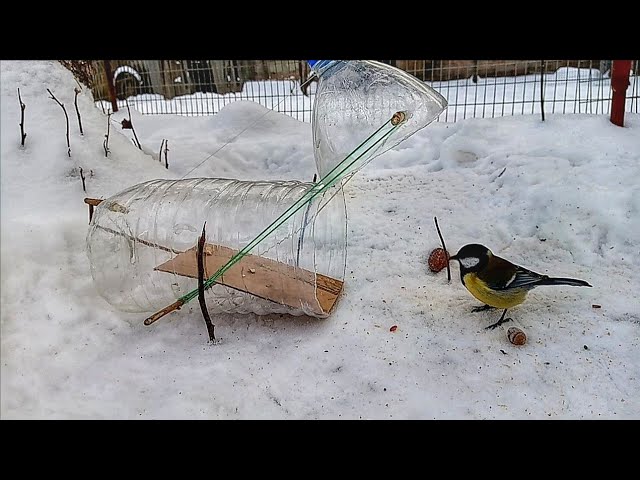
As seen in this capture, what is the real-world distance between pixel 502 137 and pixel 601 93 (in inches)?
27.9

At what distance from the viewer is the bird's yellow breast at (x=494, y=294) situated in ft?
3.67

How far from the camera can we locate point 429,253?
1474 mm

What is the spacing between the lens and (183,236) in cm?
121

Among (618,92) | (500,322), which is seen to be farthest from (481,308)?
(618,92)

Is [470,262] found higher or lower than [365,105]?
lower

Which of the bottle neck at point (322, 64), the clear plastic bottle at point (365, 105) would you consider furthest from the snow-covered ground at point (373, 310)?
the bottle neck at point (322, 64)

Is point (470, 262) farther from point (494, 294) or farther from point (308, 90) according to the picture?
point (308, 90)

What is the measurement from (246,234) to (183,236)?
0.48ft

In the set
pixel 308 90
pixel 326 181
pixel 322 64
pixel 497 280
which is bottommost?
pixel 497 280

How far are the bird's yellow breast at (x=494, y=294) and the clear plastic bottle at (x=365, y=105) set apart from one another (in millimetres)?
362

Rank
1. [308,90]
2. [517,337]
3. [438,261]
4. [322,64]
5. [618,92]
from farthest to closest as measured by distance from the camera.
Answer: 1. [308,90]
2. [618,92]
3. [438,261]
4. [517,337]
5. [322,64]

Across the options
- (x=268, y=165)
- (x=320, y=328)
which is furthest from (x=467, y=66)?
(x=320, y=328)
